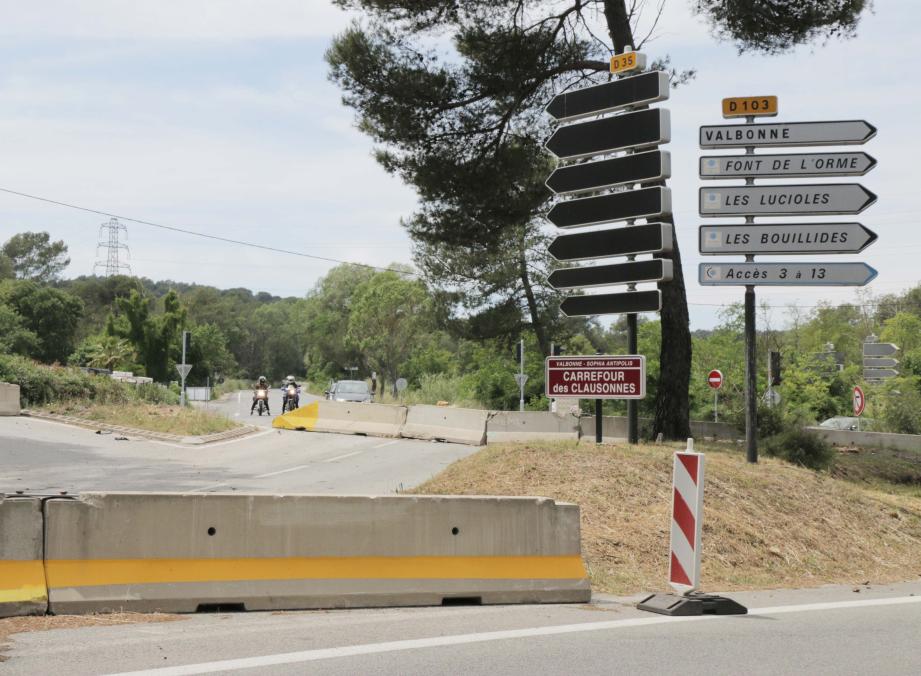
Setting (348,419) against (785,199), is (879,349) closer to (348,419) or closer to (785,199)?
(348,419)

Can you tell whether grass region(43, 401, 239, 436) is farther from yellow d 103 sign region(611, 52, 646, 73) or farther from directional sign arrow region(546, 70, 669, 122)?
yellow d 103 sign region(611, 52, 646, 73)

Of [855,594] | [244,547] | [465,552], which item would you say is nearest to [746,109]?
[855,594]

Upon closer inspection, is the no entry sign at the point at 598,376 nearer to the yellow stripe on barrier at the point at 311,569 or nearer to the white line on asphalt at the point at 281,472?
the yellow stripe on barrier at the point at 311,569

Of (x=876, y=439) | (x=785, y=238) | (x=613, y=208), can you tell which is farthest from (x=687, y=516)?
(x=876, y=439)

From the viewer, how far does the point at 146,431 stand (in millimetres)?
26031

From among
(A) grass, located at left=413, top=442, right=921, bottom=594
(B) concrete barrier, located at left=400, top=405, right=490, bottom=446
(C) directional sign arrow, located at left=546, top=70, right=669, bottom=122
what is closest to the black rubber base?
(A) grass, located at left=413, top=442, right=921, bottom=594

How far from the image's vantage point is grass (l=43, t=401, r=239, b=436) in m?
26.8

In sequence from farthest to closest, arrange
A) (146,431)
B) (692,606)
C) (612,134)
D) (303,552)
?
(146,431) < (612,134) < (692,606) < (303,552)

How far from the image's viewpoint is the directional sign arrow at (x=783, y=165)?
1495 centimetres

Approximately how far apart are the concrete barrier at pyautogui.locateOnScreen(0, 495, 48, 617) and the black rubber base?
457 cm

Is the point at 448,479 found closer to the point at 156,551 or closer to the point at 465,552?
the point at 465,552

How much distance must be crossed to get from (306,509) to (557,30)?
15082 mm

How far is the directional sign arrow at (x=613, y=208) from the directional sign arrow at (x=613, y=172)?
0.18 m

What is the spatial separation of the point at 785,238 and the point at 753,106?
2.05 m
